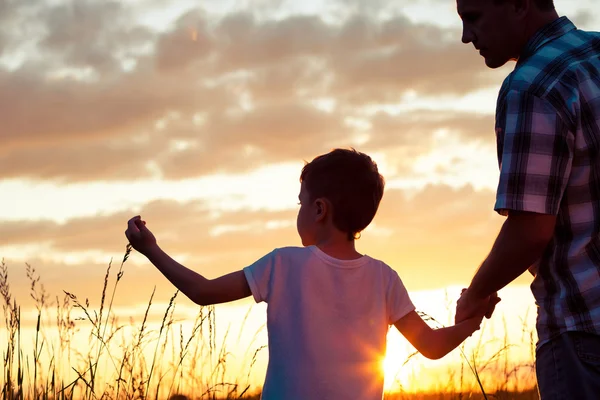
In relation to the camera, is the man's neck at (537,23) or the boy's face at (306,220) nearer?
the man's neck at (537,23)

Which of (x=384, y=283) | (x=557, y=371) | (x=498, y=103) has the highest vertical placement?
(x=498, y=103)

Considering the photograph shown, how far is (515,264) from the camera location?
241 cm

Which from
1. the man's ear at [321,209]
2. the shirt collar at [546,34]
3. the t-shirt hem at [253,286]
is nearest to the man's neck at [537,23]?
the shirt collar at [546,34]

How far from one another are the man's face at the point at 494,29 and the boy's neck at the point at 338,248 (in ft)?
2.74

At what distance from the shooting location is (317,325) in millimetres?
2834

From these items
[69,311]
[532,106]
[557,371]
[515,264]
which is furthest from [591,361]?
[69,311]

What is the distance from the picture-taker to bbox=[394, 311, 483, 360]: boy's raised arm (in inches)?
122

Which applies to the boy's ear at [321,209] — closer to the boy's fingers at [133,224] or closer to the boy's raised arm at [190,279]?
the boy's raised arm at [190,279]

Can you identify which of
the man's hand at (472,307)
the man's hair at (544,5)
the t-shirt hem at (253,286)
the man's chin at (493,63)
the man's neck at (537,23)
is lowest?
the man's hand at (472,307)

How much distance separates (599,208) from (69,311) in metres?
3.72

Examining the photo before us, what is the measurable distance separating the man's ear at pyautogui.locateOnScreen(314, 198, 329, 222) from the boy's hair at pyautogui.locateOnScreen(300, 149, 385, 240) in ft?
0.07

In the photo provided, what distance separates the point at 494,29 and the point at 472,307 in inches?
42.1

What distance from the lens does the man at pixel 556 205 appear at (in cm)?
235

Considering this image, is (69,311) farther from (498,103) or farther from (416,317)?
(498,103)
